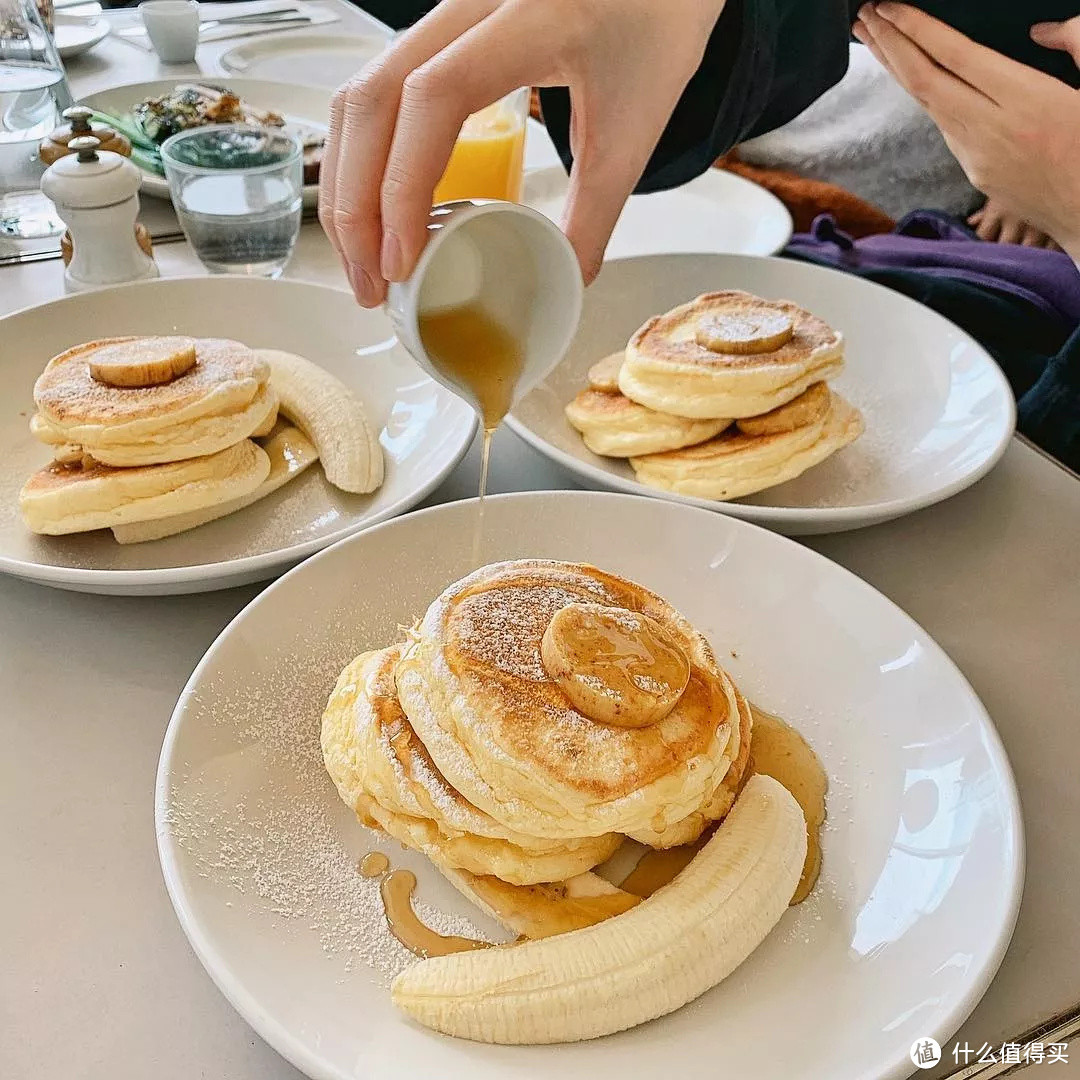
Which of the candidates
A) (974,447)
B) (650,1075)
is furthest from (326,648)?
(974,447)

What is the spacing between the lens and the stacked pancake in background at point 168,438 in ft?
3.21

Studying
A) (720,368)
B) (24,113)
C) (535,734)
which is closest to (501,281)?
(720,368)

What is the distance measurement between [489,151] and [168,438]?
85 cm

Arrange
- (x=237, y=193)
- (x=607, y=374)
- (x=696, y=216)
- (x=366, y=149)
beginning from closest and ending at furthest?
(x=366, y=149), (x=607, y=374), (x=237, y=193), (x=696, y=216)

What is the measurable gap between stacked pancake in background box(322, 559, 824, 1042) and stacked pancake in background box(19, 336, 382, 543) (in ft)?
1.17

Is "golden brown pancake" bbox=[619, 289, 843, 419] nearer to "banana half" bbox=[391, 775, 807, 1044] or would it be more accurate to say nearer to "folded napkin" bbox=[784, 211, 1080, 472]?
"folded napkin" bbox=[784, 211, 1080, 472]

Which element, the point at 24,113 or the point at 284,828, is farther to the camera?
the point at 24,113

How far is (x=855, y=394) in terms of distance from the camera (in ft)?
4.40

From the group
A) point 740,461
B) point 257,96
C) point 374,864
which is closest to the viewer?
point 374,864

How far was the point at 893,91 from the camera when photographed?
2.52 meters

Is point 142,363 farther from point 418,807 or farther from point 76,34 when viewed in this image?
point 76,34

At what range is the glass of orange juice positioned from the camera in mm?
1595

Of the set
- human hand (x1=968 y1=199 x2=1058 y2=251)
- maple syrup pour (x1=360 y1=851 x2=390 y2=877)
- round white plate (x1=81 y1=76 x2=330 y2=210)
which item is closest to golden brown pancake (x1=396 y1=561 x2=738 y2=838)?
maple syrup pour (x1=360 y1=851 x2=390 y2=877)

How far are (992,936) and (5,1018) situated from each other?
0.63 metres
